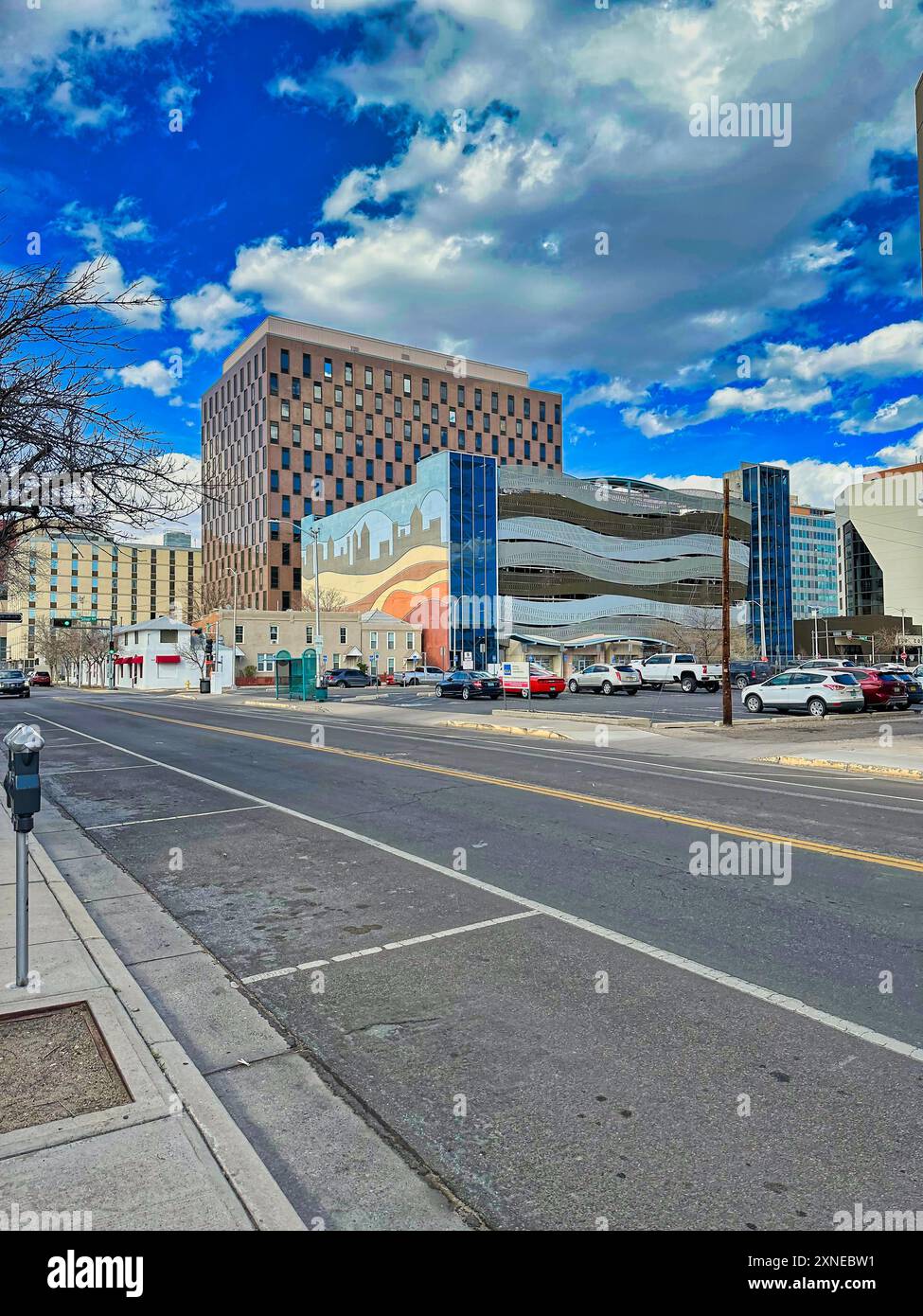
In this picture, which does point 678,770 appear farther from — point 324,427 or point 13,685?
point 324,427

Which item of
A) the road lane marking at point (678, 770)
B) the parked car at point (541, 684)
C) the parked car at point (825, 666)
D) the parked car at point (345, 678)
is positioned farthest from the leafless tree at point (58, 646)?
the road lane marking at point (678, 770)

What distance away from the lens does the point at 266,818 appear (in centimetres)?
1019

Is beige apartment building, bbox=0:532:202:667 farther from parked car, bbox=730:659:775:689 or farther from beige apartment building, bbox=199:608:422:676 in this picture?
parked car, bbox=730:659:775:689

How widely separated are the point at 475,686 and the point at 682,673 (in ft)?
38.3

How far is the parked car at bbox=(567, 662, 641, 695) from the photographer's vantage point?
138ft

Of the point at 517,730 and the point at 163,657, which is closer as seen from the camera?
the point at 517,730

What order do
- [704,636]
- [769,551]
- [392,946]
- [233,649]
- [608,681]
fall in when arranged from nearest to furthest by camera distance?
1. [392,946]
2. [608,681]
3. [233,649]
4. [704,636]
5. [769,551]

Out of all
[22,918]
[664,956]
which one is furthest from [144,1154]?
[664,956]

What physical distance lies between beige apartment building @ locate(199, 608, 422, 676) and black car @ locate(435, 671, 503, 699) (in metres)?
26.0

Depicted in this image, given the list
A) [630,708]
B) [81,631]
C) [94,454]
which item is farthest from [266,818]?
[81,631]

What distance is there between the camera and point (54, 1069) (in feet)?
12.4

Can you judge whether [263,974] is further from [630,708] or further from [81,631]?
[81,631]

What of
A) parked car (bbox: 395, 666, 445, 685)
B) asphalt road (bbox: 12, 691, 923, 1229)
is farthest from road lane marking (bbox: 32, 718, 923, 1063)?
parked car (bbox: 395, 666, 445, 685)
